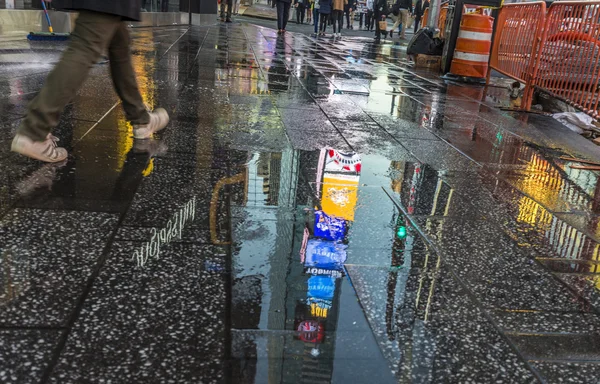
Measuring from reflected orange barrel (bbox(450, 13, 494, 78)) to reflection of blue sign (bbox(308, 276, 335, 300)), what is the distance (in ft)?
28.2

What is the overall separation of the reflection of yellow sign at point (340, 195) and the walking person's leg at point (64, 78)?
1540 millimetres

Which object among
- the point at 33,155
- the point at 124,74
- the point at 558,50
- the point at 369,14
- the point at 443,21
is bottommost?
the point at 33,155

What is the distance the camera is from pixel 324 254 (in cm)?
255

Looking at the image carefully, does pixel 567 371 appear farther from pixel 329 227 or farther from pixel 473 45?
pixel 473 45

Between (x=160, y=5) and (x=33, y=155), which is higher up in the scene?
(x=160, y=5)

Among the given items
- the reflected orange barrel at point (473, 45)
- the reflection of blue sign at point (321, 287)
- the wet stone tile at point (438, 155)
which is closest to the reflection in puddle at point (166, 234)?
the reflection of blue sign at point (321, 287)

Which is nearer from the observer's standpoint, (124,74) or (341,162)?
(124,74)

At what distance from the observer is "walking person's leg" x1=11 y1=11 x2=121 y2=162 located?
3055 millimetres

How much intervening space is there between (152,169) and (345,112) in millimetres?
2990

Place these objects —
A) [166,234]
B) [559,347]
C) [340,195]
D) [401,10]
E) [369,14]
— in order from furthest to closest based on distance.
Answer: [369,14], [401,10], [340,195], [166,234], [559,347]

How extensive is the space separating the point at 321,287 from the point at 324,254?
32cm

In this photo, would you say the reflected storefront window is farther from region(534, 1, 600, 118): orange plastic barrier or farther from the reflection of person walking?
the reflection of person walking

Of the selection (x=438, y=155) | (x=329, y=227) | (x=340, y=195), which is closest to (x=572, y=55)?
(x=438, y=155)

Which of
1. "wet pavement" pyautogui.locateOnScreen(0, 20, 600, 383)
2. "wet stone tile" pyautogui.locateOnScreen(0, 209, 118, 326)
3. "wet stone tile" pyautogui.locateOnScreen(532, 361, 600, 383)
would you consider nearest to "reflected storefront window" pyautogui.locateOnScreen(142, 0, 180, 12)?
"wet pavement" pyautogui.locateOnScreen(0, 20, 600, 383)
